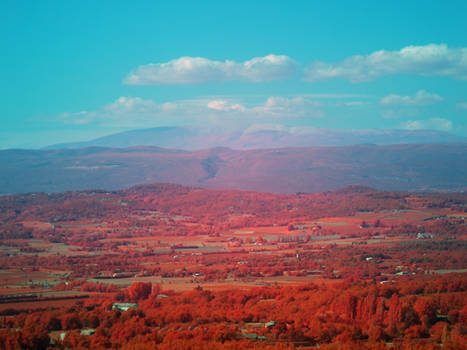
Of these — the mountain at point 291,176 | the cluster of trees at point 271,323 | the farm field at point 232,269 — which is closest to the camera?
the cluster of trees at point 271,323

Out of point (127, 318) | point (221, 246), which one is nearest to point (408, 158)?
point (221, 246)

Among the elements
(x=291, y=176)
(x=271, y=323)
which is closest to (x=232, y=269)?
(x=271, y=323)

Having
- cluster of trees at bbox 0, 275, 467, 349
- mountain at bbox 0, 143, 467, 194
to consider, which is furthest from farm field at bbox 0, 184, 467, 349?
mountain at bbox 0, 143, 467, 194

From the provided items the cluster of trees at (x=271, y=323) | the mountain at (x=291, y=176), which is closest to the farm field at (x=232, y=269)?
the cluster of trees at (x=271, y=323)

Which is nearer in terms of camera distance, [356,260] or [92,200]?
[356,260]

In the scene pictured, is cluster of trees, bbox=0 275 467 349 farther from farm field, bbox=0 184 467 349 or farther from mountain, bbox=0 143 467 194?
mountain, bbox=0 143 467 194

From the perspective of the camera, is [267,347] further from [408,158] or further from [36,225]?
[408,158]

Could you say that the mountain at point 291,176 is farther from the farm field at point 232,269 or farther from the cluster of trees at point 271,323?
the cluster of trees at point 271,323

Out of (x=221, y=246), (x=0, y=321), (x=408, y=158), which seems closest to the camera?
(x=0, y=321)

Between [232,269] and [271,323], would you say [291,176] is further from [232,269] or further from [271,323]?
[271,323]
